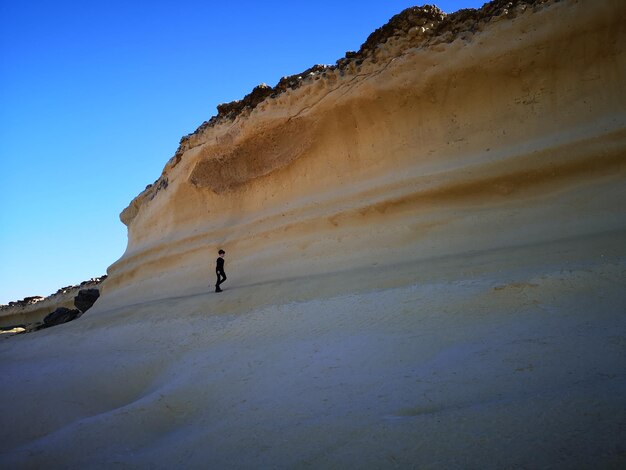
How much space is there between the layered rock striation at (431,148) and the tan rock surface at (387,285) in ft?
0.10

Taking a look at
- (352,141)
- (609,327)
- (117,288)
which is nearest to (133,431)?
(609,327)

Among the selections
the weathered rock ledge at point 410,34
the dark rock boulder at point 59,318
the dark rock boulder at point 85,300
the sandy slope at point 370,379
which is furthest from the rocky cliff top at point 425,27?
the dark rock boulder at point 85,300

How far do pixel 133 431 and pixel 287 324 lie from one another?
6.13 ft

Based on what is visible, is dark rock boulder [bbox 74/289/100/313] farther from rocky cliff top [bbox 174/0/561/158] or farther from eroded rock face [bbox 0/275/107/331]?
rocky cliff top [bbox 174/0/561/158]

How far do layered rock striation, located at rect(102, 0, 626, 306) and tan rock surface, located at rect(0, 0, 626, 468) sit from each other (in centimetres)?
3

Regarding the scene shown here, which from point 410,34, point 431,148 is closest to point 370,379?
point 431,148

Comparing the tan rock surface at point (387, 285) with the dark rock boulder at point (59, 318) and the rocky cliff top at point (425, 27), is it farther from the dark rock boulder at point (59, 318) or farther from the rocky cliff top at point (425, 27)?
the dark rock boulder at point (59, 318)

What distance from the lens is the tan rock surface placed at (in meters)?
2.47

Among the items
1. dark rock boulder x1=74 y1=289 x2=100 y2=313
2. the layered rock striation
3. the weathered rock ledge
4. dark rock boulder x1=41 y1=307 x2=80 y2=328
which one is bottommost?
dark rock boulder x1=41 y1=307 x2=80 y2=328

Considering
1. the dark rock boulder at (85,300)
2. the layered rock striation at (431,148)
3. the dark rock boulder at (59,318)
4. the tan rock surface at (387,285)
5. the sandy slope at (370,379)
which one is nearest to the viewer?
the sandy slope at (370,379)

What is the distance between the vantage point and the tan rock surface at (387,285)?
2.47 m

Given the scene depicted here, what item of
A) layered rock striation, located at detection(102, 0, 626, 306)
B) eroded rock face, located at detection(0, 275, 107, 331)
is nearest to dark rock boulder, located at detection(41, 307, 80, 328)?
layered rock striation, located at detection(102, 0, 626, 306)

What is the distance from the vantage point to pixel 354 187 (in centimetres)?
731

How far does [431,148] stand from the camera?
6.93 metres
